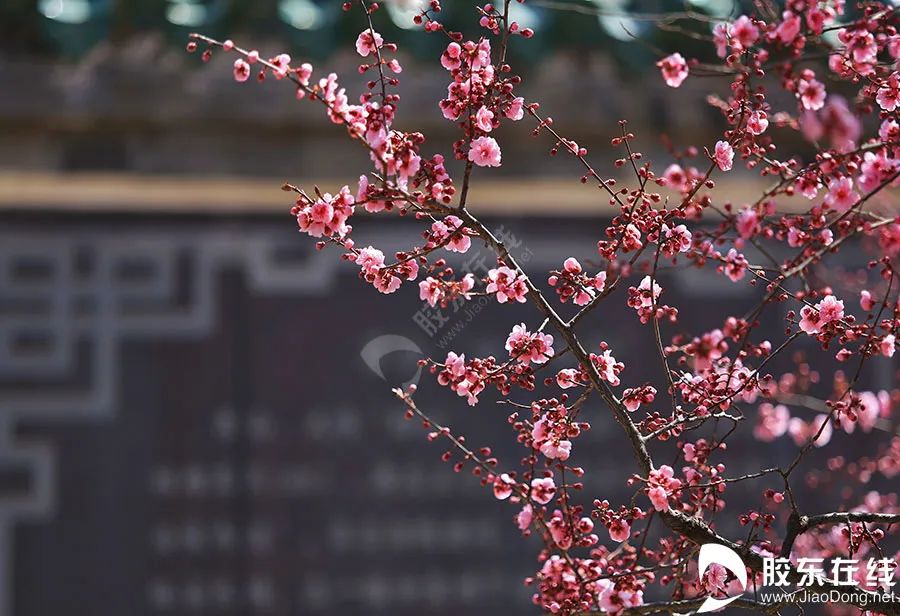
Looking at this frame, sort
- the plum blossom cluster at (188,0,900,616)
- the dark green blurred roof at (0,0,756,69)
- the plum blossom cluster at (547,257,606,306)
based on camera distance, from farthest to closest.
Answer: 1. the dark green blurred roof at (0,0,756,69)
2. the plum blossom cluster at (547,257,606,306)
3. the plum blossom cluster at (188,0,900,616)

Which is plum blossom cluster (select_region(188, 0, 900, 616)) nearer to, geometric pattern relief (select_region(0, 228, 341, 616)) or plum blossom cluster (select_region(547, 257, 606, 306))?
plum blossom cluster (select_region(547, 257, 606, 306))

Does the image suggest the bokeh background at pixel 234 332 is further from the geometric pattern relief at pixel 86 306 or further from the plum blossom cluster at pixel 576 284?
the plum blossom cluster at pixel 576 284

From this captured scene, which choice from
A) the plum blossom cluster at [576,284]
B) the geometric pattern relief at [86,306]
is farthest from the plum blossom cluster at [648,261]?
the geometric pattern relief at [86,306]

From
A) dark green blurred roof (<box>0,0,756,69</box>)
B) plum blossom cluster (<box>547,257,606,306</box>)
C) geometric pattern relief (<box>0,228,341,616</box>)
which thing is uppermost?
dark green blurred roof (<box>0,0,756,69</box>)

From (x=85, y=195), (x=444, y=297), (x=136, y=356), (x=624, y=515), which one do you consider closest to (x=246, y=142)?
(x=85, y=195)

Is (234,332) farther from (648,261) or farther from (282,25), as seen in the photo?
(648,261)

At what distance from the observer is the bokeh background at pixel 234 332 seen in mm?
4234

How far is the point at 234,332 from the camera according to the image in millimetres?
4383

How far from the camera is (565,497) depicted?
1.89m

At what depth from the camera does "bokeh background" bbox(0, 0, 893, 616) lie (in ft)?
13.9

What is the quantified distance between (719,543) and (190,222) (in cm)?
310

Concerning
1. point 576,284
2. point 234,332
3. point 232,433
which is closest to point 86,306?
point 234,332

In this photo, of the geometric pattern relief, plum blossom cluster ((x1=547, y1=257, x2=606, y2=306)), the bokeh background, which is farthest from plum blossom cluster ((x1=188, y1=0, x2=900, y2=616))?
the geometric pattern relief

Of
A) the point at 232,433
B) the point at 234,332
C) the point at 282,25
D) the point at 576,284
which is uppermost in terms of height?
the point at 282,25
